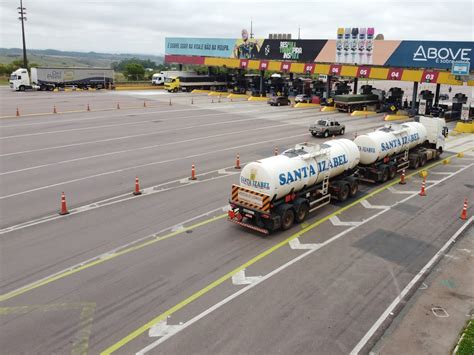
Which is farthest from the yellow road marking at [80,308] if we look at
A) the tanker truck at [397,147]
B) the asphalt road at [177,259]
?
the tanker truck at [397,147]

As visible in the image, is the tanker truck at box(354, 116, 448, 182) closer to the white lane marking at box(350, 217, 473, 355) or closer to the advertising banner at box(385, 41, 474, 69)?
the white lane marking at box(350, 217, 473, 355)

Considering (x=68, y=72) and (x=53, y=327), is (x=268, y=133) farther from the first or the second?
(x=68, y=72)

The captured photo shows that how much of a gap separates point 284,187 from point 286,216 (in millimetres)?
Answer: 1185

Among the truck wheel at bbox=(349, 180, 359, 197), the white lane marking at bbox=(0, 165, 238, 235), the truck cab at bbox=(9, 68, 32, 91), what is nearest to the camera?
the white lane marking at bbox=(0, 165, 238, 235)

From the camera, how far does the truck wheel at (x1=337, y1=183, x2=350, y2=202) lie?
19.1 meters

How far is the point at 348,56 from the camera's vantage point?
2152 inches

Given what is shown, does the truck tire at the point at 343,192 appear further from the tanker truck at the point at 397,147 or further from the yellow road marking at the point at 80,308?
the yellow road marking at the point at 80,308

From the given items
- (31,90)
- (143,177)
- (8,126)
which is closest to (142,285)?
(143,177)

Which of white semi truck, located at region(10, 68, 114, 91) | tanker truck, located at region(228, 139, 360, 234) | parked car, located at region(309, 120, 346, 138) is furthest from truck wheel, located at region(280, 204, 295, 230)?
white semi truck, located at region(10, 68, 114, 91)

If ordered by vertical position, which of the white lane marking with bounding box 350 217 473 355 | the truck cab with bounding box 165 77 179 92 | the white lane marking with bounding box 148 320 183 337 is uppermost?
the truck cab with bounding box 165 77 179 92

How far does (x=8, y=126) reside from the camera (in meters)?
36.8

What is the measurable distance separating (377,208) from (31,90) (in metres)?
66.8

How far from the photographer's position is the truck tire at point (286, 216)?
15852mm

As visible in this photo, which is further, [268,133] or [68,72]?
[68,72]
